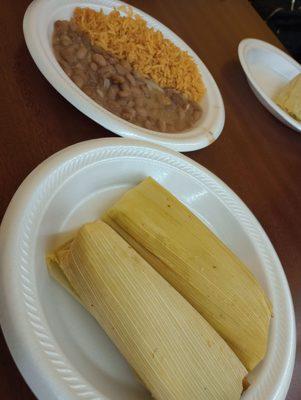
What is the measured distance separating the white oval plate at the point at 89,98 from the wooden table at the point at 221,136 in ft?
0.21

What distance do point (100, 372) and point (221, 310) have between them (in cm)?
23

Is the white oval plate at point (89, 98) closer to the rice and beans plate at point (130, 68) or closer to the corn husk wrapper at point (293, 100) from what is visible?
the rice and beans plate at point (130, 68)

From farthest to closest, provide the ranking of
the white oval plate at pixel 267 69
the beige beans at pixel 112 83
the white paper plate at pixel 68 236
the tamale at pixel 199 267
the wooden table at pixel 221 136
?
the white oval plate at pixel 267 69, the beige beans at pixel 112 83, the wooden table at pixel 221 136, the tamale at pixel 199 267, the white paper plate at pixel 68 236

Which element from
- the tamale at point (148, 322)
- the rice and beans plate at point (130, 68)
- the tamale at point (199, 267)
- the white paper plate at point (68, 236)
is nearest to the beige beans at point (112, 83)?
the rice and beans plate at point (130, 68)

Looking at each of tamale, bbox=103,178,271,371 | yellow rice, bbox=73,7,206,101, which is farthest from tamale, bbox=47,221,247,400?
yellow rice, bbox=73,7,206,101

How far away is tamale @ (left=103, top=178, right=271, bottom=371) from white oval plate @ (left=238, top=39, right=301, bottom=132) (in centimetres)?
69

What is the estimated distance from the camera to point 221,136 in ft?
3.67

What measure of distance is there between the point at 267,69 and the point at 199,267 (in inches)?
43.7

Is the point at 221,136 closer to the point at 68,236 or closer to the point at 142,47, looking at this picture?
the point at 142,47

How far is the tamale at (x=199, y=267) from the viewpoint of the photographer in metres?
0.65

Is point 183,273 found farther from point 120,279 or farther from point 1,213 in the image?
point 1,213

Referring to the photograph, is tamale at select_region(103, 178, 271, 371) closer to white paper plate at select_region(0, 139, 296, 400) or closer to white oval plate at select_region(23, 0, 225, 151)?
white paper plate at select_region(0, 139, 296, 400)

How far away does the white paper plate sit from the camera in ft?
1.56

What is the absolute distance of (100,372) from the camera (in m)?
0.58
